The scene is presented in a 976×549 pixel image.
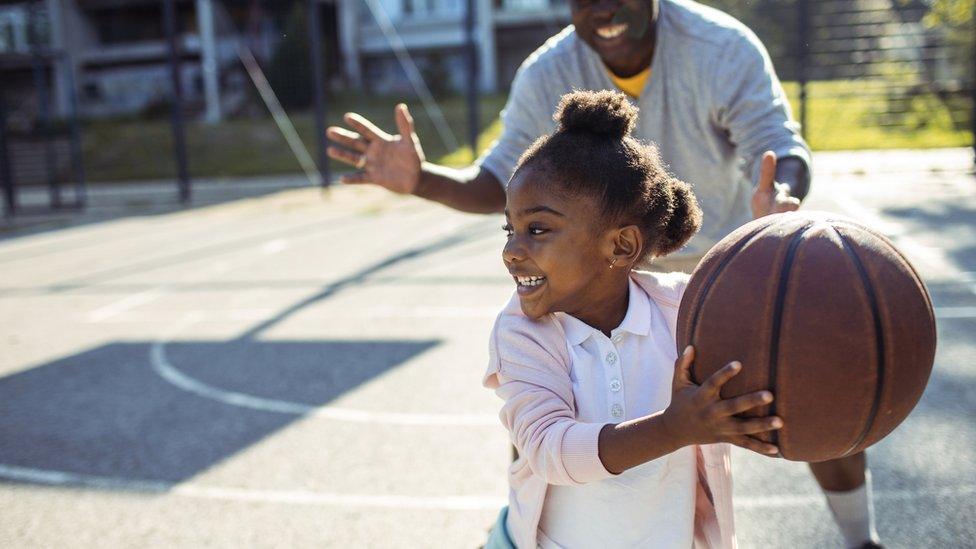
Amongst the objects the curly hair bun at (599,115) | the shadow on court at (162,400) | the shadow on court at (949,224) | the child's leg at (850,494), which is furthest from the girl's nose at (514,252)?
the shadow on court at (949,224)

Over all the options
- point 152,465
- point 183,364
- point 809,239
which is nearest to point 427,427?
point 152,465

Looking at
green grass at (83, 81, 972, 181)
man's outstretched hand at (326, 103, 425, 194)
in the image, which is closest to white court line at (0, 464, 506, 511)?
man's outstretched hand at (326, 103, 425, 194)

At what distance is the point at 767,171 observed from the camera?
2.37m

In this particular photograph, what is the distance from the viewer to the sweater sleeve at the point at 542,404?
6.13 ft

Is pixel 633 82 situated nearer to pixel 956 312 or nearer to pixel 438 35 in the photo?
pixel 956 312

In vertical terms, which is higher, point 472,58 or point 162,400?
point 472,58

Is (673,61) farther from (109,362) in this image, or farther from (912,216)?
(912,216)

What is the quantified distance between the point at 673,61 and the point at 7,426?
4544mm

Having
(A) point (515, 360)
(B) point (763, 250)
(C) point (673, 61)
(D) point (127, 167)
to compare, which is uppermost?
(C) point (673, 61)

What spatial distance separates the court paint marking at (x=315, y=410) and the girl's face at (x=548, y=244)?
127 inches

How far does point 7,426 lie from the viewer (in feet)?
18.5

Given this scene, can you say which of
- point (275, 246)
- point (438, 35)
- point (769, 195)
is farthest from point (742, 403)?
point (438, 35)

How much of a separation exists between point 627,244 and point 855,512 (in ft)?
4.73

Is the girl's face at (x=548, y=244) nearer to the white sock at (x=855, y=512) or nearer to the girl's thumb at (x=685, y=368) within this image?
the girl's thumb at (x=685, y=368)
